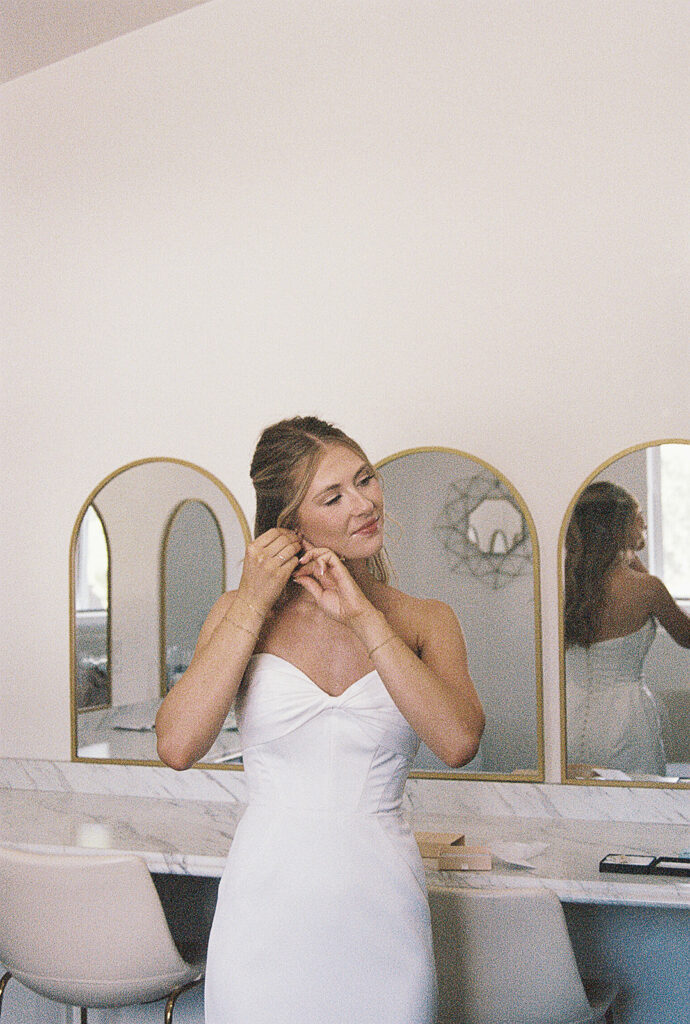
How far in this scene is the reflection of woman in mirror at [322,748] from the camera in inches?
64.7

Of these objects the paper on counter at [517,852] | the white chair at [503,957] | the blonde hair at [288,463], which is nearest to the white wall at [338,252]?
the paper on counter at [517,852]

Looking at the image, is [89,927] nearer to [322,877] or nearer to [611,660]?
[322,877]

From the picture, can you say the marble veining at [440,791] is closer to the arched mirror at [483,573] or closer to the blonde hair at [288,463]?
the arched mirror at [483,573]

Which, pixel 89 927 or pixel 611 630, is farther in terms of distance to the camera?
pixel 611 630

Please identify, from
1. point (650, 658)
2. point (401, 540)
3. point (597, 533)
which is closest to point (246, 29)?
point (401, 540)

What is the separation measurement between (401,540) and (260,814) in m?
1.35

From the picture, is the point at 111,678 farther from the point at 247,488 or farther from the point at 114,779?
the point at 247,488

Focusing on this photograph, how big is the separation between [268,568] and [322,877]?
48 cm

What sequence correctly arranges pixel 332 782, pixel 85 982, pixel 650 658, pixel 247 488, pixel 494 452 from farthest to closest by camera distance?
pixel 247 488 < pixel 494 452 < pixel 650 658 < pixel 85 982 < pixel 332 782

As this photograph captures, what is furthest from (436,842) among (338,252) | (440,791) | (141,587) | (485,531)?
(338,252)

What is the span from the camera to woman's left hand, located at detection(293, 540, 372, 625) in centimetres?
174

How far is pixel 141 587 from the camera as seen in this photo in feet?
10.7

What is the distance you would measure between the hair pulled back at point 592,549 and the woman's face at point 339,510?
110 cm

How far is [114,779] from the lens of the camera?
3246mm
